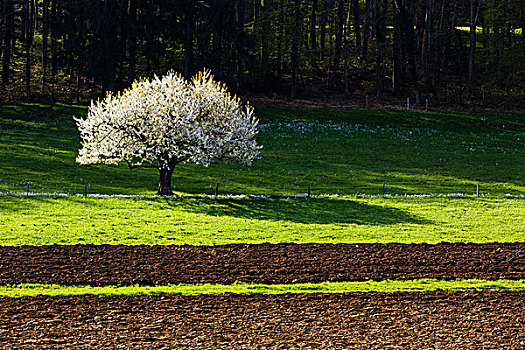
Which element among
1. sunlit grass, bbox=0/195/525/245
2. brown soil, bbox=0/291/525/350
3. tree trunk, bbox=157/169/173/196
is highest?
tree trunk, bbox=157/169/173/196

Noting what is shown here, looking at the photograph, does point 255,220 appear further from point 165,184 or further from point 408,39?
point 408,39

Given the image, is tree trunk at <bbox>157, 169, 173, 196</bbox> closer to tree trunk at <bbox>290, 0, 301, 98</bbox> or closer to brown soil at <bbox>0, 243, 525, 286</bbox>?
brown soil at <bbox>0, 243, 525, 286</bbox>

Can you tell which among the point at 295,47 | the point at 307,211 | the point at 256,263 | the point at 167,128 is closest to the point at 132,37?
the point at 295,47

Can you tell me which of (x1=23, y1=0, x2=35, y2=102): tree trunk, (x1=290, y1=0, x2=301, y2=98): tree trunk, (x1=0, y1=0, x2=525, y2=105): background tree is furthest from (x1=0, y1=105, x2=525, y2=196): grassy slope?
(x1=290, y1=0, x2=301, y2=98): tree trunk

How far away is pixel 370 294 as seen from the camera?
21422mm

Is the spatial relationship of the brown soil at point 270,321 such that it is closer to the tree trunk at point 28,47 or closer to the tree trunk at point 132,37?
the tree trunk at point 132,37

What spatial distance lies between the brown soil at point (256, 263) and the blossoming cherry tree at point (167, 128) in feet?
44.8

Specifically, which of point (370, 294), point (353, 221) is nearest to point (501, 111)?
point (353, 221)

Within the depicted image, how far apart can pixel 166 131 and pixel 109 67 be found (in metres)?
34.8

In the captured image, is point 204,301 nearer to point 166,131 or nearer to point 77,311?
point 77,311

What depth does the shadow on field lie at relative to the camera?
116 feet

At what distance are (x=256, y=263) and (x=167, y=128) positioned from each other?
17.7 meters

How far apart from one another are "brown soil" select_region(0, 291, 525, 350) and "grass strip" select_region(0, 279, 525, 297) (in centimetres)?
74

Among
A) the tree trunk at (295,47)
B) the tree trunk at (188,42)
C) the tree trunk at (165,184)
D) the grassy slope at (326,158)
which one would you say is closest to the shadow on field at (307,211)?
the tree trunk at (165,184)
